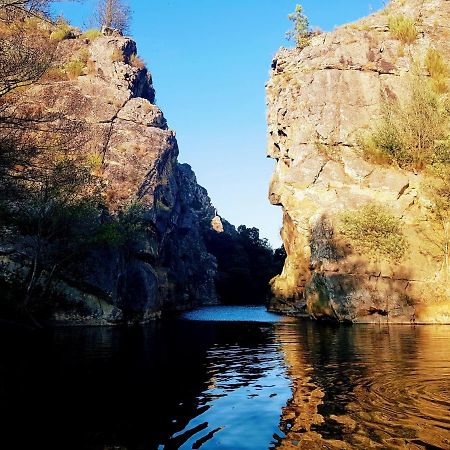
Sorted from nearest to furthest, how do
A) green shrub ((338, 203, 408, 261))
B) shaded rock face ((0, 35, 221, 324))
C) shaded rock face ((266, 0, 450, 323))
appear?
shaded rock face ((266, 0, 450, 323)) → green shrub ((338, 203, 408, 261)) → shaded rock face ((0, 35, 221, 324))

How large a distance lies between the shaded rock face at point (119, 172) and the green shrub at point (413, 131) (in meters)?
27.2

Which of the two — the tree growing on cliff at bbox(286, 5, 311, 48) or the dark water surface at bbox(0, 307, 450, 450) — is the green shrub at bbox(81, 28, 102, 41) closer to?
the tree growing on cliff at bbox(286, 5, 311, 48)

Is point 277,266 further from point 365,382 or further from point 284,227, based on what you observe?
point 365,382

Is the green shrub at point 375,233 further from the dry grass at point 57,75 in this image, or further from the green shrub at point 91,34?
the green shrub at point 91,34

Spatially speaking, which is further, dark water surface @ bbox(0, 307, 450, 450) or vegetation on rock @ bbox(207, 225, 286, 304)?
vegetation on rock @ bbox(207, 225, 286, 304)

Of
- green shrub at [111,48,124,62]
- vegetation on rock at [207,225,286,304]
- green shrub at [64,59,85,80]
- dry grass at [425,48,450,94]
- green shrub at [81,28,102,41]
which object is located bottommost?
vegetation on rock at [207,225,286,304]

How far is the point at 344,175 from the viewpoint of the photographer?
5081 centimetres

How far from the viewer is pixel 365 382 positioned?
13539 millimetres

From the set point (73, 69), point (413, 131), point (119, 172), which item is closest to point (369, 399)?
point (413, 131)

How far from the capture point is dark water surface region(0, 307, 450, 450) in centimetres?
845

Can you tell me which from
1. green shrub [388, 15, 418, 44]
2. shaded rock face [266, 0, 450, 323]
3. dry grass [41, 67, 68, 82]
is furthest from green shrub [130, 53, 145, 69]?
green shrub [388, 15, 418, 44]

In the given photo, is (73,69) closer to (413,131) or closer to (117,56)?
(117,56)

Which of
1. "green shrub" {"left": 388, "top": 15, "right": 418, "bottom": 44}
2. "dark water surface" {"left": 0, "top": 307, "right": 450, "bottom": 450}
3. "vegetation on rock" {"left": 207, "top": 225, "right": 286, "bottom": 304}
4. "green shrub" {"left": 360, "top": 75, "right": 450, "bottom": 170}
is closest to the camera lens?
"dark water surface" {"left": 0, "top": 307, "right": 450, "bottom": 450}

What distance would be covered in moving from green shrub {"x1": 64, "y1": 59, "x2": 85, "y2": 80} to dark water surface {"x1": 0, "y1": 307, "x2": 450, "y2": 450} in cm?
5077
